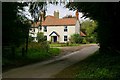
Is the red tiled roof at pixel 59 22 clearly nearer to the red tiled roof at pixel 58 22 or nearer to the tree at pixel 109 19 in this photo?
the red tiled roof at pixel 58 22

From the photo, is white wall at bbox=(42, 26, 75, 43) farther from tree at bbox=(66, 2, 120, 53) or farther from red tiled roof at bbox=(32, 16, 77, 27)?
tree at bbox=(66, 2, 120, 53)

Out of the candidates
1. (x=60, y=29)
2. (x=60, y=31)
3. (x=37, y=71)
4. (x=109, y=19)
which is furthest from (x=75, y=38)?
→ (x=37, y=71)

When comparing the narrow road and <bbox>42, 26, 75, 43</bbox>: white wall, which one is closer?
the narrow road

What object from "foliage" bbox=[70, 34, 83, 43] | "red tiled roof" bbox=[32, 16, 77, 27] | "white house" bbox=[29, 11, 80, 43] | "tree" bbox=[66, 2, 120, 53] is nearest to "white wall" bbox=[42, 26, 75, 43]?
"white house" bbox=[29, 11, 80, 43]

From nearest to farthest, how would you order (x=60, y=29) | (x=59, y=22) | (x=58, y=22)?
1. (x=60, y=29)
2. (x=59, y=22)
3. (x=58, y=22)

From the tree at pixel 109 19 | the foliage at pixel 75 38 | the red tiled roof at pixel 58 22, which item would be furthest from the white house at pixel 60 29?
the tree at pixel 109 19

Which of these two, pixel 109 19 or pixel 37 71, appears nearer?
pixel 37 71

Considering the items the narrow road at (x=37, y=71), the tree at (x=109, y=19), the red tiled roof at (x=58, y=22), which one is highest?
the red tiled roof at (x=58, y=22)

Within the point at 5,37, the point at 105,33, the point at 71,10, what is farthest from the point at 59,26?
the point at 5,37

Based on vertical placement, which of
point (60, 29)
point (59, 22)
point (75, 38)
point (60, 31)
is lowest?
point (75, 38)

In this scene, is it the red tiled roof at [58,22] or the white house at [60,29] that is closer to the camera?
the white house at [60,29]

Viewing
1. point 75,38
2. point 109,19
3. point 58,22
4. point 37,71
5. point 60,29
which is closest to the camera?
point 37,71

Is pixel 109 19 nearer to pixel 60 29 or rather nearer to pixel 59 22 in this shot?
pixel 60 29

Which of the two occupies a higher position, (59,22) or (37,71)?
A: (59,22)
